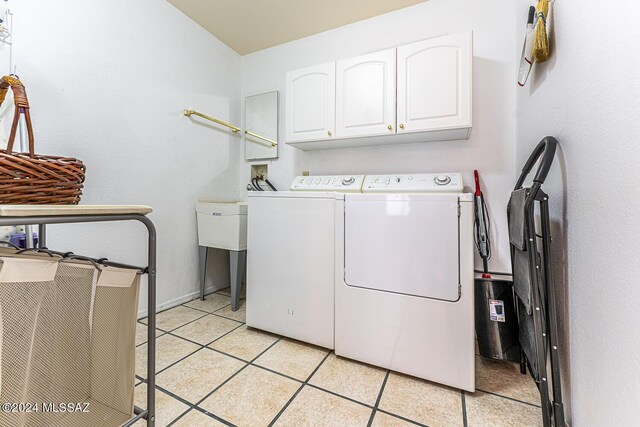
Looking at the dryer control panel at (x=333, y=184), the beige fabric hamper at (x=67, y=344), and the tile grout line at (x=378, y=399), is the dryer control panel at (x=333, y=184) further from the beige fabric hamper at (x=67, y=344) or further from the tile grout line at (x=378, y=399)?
the beige fabric hamper at (x=67, y=344)

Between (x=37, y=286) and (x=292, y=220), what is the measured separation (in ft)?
3.77

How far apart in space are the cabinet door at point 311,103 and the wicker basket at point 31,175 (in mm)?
1472

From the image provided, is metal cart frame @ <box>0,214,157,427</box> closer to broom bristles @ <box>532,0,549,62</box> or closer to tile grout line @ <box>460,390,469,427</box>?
tile grout line @ <box>460,390,469,427</box>

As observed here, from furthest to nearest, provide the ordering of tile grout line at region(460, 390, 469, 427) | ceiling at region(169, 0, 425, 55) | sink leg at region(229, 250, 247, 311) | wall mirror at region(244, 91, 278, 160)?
wall mirror at region(244, 91, 278, 160) → sink leg at region(229, 250, 247, 311) → ceiling at region(169, 0, 425, 55) → tile grout line at region(460, 390, 469, 427)

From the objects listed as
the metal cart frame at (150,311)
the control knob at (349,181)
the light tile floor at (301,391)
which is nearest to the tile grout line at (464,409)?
the light tile floor at (301,391)

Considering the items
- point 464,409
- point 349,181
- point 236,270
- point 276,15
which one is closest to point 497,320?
point 464,409

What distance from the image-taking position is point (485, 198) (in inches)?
72.1

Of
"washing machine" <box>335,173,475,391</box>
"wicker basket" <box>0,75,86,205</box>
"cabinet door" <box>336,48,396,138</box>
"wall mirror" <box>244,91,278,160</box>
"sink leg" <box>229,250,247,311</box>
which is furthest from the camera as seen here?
"wall mirror" <box>244,91,278,160</box>

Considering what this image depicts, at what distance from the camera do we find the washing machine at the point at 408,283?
126 cm

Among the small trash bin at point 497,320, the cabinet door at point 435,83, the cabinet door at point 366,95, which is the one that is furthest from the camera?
the cabinet door at point 366,95

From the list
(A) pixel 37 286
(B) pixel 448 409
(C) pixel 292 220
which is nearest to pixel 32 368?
(A) pixel 37 286

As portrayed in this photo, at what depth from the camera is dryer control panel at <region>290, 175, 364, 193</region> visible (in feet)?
6.20

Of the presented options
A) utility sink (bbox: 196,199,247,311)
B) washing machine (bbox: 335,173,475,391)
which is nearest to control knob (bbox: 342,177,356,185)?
washing machine (bbox: 335,173,475,391)

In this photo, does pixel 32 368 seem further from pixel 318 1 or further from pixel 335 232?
pixel 318 1
